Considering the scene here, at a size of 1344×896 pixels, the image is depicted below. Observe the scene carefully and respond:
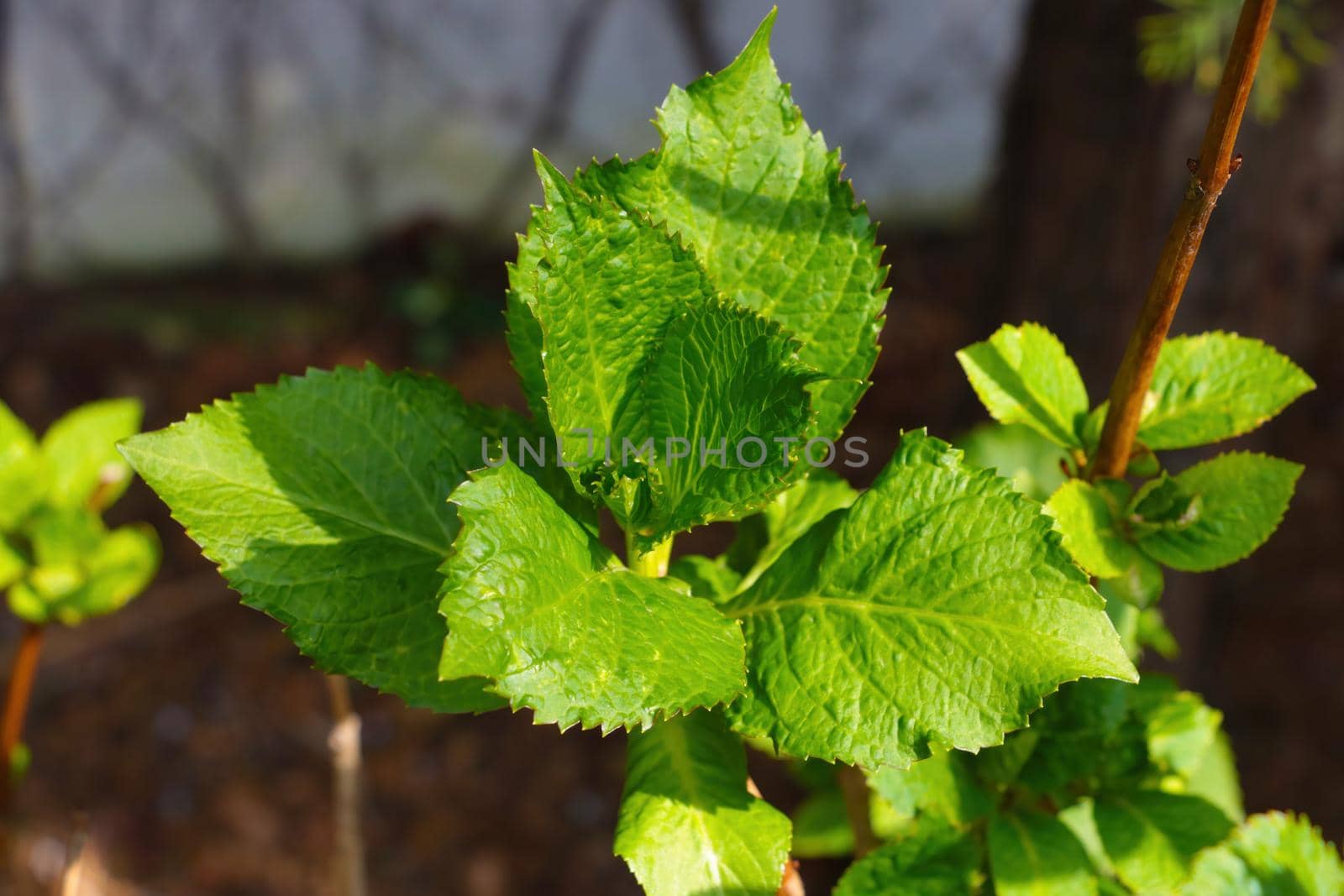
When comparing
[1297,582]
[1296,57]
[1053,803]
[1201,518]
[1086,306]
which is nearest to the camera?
[1201,518]

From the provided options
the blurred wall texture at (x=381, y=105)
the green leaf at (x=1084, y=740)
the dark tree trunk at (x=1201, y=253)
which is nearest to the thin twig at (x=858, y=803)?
the green leaf at (x=1084, y=740)

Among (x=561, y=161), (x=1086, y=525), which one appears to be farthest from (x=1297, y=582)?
(x=561, y=161)

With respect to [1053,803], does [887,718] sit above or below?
above

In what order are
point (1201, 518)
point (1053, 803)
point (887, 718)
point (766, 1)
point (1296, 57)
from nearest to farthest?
1. point (887, 718)
2. point (1201, 518)
3. point (1053, 803)
4. point (1296, 57)
5. point (766, 1)

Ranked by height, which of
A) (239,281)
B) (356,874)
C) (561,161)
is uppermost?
(561,161)

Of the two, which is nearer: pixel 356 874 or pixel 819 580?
pixel 819 580

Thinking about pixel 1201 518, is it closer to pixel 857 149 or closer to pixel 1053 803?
pixel 1053 803

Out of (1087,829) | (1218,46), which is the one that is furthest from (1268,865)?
(1218,46)
